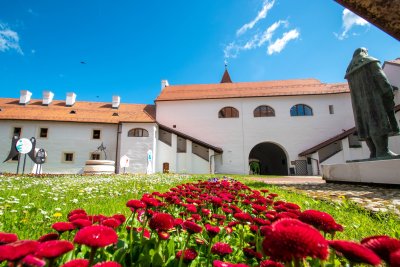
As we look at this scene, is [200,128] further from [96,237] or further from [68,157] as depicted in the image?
[96,237]

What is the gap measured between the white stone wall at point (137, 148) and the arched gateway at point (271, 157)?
623 inches

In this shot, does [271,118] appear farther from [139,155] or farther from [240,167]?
[139,155]

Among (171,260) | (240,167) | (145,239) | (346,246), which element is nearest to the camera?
(346,246)

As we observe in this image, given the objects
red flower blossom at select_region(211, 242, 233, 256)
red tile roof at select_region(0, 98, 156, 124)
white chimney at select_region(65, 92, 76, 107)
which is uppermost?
white chimney at select_region(65, 92, 76, 107)

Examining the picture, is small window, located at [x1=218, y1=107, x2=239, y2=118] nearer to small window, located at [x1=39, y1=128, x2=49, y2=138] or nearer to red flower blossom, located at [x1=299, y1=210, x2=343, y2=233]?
small window, located at [x1=39, y1=128, x2=49, y2=138]

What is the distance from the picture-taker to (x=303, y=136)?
27781mm

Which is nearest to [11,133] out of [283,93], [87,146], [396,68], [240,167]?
[87,146]

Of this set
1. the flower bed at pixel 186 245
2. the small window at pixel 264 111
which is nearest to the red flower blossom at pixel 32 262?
the flower bed at pixel 186 245

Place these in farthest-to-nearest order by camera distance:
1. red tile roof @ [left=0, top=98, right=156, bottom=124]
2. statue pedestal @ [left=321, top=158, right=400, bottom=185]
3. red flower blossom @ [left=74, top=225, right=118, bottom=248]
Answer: red tile roof @ [left=0, top=98, right=156, bottom=124]
statue pedestal @ [left=321, top=158, right=400, bottom=185]
red flower blossom @ [left=74, top=225, right=118, bottom=248]

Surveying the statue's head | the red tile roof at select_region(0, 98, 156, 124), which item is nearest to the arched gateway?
the red tile roof at select_region(0, 98, 156, 124)

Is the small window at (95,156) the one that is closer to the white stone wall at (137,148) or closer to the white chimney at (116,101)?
the white stone wall at (137,148)

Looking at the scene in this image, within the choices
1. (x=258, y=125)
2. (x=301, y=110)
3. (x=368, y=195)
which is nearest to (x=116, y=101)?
(x=258, y=125)

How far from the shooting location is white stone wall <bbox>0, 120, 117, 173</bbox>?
2527cm

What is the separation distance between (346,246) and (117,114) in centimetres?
3046
